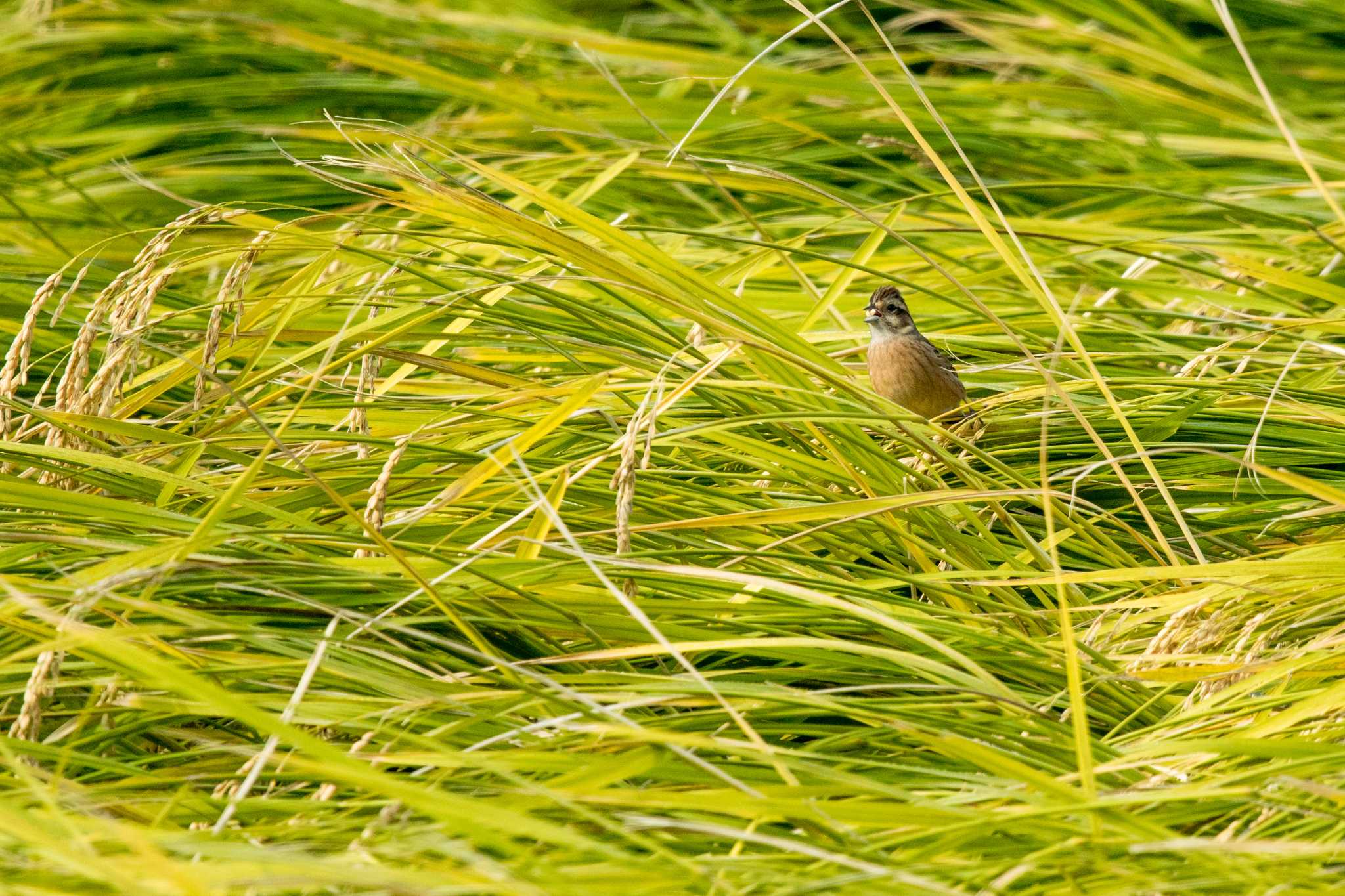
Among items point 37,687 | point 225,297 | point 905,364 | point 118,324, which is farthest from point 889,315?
point 37,687

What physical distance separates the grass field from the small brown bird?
0.09m

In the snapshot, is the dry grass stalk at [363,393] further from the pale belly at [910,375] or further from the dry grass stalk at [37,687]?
the pale belly at [910,375]

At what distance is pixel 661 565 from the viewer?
2148 millimetres

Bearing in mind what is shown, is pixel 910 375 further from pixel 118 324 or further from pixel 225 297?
pixel 118 324

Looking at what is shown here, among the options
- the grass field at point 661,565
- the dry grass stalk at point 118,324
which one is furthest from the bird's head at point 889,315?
the dry grass stalk at point 118,324

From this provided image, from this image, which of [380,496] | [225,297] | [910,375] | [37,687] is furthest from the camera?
[910,375]

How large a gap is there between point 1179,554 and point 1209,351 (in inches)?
19.7

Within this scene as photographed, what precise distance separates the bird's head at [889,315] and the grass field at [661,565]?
0.13 metres

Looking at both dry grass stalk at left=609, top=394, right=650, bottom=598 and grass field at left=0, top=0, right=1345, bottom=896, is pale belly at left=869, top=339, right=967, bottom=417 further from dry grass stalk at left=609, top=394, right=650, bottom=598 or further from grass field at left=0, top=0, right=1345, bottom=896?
dry grass stalk at left=609, top=394, right=650, bottom=598

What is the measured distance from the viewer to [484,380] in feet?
8.65

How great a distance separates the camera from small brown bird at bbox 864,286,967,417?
3.32 metres

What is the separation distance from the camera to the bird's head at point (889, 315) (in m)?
3.41

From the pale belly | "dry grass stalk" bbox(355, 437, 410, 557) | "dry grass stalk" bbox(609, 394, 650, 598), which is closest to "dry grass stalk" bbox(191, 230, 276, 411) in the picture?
"dry grass stalk" bbox(355, 437, 410, 557)

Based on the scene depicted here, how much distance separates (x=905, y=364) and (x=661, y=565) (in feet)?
4.53
